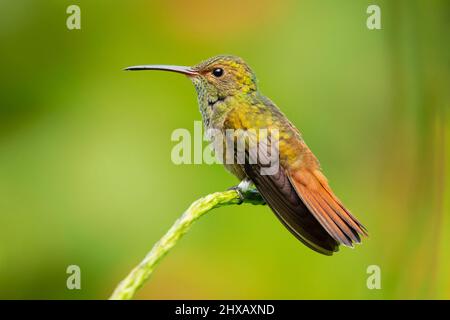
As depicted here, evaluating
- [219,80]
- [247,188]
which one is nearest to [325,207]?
[247,188]

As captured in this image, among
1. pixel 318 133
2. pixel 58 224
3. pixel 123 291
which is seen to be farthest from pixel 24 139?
pixel 123 291

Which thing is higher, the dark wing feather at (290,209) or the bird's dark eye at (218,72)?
the bird's dark eye at (218,72)

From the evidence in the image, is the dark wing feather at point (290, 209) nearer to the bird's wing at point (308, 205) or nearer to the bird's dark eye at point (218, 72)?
the bird's wing at point (308, 205)

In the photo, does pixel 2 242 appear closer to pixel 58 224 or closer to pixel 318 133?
pixel 58 224

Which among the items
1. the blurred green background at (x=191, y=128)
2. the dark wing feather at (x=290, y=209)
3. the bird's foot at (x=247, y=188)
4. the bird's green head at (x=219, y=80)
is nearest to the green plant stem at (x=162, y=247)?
the dark wing feather at (x=290, y=209)

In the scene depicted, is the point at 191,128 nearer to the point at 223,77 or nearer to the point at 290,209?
the point at 223,77

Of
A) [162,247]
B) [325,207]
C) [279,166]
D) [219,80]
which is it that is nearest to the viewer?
[162,247]

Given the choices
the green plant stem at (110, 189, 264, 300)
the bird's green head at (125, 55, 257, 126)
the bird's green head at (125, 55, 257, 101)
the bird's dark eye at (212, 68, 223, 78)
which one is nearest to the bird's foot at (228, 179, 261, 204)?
the bird's green head at (125, 55, 257, 126)
